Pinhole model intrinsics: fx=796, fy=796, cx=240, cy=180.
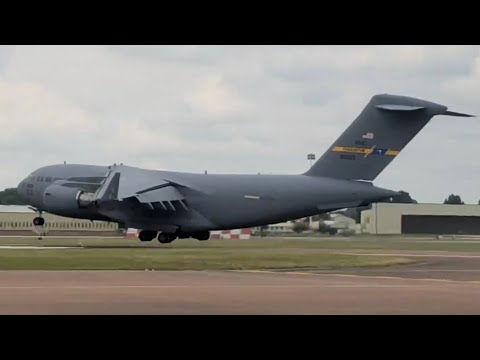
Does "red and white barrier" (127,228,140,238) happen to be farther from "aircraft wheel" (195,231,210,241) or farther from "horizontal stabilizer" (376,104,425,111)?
"horizontal stabilizer" (376,104,425,111)

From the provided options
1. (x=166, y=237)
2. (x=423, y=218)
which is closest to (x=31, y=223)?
(x=166, y=237)

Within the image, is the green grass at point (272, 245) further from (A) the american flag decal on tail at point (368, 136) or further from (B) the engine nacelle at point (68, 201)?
(A) the american flag decal on tail at point (368, 136)

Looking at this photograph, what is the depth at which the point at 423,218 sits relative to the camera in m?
94.5

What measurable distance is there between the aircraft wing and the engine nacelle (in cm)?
93

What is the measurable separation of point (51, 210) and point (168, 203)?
7187mm

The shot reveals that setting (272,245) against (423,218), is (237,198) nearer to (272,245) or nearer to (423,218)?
(272,245)

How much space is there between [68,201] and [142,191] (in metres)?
4.41

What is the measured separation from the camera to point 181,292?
16531 mm

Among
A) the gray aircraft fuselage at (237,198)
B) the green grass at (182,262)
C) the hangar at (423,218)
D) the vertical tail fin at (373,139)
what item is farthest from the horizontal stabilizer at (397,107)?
the hangar at (423,218)
